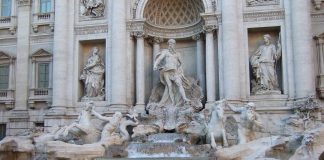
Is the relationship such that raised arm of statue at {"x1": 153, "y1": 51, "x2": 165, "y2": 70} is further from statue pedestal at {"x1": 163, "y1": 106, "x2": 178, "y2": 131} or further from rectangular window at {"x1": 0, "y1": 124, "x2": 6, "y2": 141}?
rectangular window at {"x1": 0, "y1": 124, "x2": 6, "y2": 141}

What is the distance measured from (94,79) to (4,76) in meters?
6.20

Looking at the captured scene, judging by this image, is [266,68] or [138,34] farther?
[138,34]

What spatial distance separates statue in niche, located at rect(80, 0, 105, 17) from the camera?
25.1 metres

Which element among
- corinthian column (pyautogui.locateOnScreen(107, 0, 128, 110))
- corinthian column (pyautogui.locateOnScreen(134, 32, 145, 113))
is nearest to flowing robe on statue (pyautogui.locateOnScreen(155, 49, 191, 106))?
corinthian column (pyautogui.locateOnScreen(134, 32, 145, 113))

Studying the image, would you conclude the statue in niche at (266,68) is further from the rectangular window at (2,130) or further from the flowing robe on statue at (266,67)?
the rectangular window at (2,130)

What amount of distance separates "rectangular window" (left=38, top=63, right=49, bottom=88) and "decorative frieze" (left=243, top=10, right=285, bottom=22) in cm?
1121

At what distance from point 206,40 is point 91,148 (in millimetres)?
8628

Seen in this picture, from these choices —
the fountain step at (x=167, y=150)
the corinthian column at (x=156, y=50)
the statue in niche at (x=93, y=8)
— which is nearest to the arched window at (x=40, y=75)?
the statue in niche at (x=93, y=8)

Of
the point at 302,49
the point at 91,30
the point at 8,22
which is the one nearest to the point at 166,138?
the point at 302,49

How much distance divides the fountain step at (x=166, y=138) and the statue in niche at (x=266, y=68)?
15.9ft

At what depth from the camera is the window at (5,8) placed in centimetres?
2788

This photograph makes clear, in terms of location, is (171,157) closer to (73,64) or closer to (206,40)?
(206,40)

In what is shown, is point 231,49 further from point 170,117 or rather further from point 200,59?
point 170,117

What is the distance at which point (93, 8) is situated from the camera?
25.2 meters
